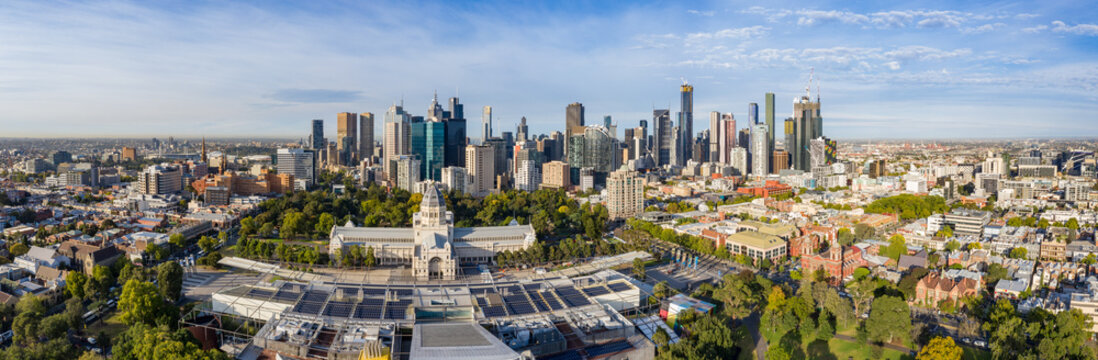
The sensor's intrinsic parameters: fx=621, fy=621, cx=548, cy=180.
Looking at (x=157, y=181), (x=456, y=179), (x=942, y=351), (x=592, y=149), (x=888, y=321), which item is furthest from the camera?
(x=592, y=149)

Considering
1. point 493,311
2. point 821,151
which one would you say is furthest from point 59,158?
point 821,151

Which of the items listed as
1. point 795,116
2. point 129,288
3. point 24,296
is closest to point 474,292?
point 129,288

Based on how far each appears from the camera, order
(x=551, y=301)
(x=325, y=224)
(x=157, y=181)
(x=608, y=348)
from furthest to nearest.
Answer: (x=157, y=181) < (x=325, y=224) < (x=551, y=301) < (x=608, y=348)

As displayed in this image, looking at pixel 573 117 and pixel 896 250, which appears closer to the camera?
pixel 896 250

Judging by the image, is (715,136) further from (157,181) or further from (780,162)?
(157,181)

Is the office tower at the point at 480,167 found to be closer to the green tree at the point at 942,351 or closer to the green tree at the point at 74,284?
the green tree at the point at 74,284

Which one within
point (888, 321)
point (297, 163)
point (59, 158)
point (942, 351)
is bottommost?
point (942, 351)

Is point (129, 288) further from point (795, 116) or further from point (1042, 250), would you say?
point (795, 116)
